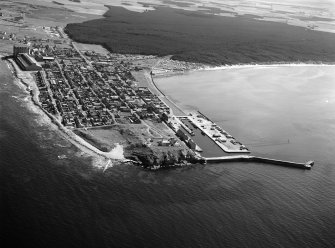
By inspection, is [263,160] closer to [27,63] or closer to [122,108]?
[122,108]

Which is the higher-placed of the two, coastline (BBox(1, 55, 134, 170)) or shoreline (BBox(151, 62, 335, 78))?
coastline (BBox(1, 55, 134, 170))

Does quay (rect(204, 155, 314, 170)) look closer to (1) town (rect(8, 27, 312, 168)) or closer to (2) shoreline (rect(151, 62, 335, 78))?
(1) town (rect(8, 27, 312, 168))

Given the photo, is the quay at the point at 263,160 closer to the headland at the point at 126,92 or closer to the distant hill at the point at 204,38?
the headland at the point at 126,92

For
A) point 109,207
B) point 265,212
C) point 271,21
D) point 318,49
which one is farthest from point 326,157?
point 271,21

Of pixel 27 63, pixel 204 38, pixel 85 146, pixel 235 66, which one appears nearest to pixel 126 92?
pixel 27 63

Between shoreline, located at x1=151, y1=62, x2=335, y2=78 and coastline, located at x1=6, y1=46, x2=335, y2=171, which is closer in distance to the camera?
coastline, located at x1=6, y1=46, x2=335, y2=171

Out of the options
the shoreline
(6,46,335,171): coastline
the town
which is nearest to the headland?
the town

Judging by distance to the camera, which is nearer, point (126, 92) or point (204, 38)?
point (126, 92)
